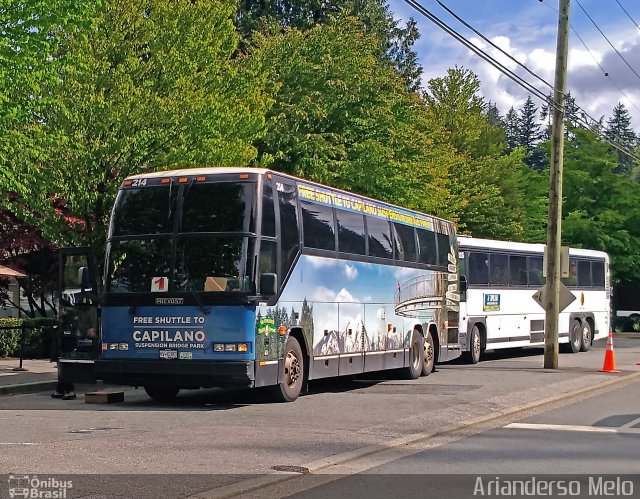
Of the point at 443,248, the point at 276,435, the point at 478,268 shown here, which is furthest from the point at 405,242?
the point at 276,435

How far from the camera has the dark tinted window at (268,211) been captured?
16.1 meters

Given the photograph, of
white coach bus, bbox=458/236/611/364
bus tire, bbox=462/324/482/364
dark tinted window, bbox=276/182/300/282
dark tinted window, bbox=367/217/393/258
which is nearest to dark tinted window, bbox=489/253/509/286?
white coach bus, bbox=458/236/611/364

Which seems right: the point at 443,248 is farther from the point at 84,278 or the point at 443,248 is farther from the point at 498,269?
the point at 84,278

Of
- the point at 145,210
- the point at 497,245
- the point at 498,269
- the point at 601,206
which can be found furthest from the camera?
the point at 601,206

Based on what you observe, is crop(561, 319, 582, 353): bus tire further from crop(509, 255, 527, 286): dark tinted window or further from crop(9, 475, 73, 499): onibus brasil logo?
crop(9, 475, 73, 499): onibus brasil logo

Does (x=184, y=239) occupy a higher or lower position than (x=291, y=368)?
higher

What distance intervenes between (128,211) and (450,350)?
10906 millimetres

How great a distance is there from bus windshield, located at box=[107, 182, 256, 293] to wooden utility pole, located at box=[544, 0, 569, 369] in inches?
445

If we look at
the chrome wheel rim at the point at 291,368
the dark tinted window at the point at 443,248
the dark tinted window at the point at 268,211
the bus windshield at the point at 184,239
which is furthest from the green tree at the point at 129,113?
the chrome wheel rim at the point at 291,368

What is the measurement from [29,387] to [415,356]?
331 inches

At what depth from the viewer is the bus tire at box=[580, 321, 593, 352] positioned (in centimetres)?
3584

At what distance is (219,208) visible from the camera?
1614 centimetres

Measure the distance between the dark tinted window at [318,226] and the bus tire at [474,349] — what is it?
11706 millimetres

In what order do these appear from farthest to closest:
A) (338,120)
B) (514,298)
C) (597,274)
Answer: (597,274), (338,120), (514,298)
